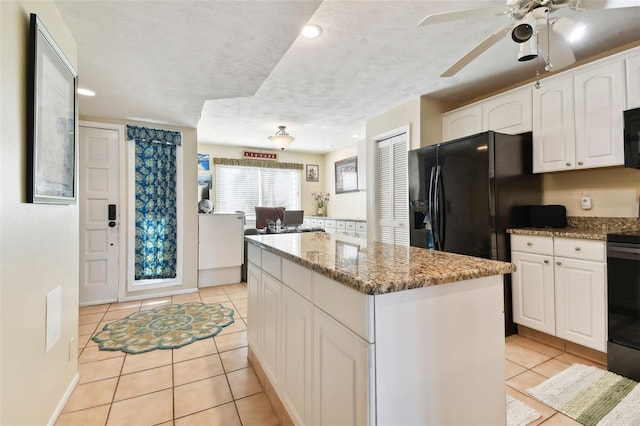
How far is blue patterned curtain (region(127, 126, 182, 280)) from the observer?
3869 millimetres

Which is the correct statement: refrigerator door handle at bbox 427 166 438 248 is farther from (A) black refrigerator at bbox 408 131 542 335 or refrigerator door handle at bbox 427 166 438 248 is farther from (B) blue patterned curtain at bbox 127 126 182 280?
A: (B) blue patterned curtain at bbox 127 126 182 280

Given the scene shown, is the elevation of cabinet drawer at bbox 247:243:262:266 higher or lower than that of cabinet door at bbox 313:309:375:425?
higher

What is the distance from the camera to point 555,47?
1.72 m

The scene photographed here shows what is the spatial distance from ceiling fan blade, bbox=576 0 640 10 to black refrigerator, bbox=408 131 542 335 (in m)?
1.14

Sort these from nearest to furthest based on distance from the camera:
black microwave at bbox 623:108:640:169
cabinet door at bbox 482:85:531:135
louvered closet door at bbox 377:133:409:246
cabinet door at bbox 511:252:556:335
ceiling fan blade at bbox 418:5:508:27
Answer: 1. ceiling fan blade at bbox 418:5:508:27
2. black microwave at bbox 623:108:640:169
3. cabinet door at bbox 511:252:556:335
4. cabinet door at bbox 482:85:531:135
5. louvered closet door at bbox 377:133:409:246

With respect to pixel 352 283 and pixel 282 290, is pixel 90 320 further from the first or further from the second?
pixel 352 283

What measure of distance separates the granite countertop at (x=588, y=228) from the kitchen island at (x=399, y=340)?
1.58m

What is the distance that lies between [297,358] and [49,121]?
169 cm

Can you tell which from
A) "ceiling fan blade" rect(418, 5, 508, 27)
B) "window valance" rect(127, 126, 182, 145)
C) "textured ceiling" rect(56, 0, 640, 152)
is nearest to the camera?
"ceiling fan blade" rect(418, 5, 508, 27)

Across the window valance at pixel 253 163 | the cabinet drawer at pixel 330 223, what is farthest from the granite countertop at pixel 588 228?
the window valance at pixel 253 163

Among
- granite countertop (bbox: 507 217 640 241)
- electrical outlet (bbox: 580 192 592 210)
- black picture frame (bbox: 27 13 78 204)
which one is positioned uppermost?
black picture frame (bbox: 27 13 78 204)

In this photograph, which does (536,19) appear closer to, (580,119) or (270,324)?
(580,119)

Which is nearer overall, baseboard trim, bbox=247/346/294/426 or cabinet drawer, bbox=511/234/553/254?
baseboard trim, bbox=247/346/294/426

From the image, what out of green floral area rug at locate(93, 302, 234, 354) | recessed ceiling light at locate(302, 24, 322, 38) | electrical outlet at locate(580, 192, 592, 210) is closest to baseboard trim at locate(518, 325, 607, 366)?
electrical outlet at locate(580, 192, 592, 210)
